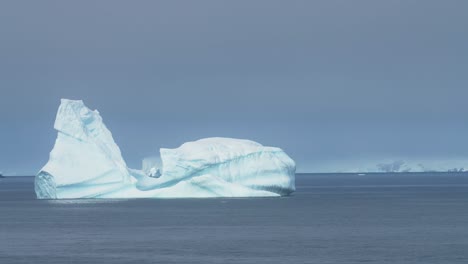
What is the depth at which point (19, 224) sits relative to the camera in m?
56.2

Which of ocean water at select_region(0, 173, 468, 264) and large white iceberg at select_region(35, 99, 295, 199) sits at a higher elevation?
large white iceberg at select_region(35, 99, 295, 199)

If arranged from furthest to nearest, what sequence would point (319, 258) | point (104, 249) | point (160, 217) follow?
point (160, 217) < point (104, 249) < point (319, 258)

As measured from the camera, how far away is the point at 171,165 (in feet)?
215

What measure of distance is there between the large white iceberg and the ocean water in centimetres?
155

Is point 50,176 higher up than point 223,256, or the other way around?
point 50,176

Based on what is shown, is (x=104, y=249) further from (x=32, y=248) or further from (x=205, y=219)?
(x=205, y=219)

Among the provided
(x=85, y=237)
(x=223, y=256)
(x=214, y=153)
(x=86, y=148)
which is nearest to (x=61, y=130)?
(x=86, y=148)

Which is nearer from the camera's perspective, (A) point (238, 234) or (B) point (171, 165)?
(A) point (238, 234)

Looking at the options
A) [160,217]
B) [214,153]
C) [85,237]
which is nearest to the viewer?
[85,237]

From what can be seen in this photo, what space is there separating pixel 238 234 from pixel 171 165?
18716 mm

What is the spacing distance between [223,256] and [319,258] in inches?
128

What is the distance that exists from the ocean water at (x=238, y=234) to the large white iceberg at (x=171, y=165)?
5.09ft

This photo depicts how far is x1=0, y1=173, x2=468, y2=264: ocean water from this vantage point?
3759 cm

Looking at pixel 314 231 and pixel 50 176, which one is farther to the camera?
pixel 50 176
